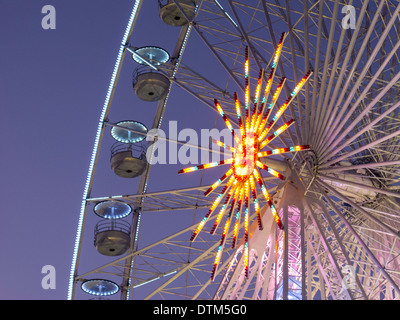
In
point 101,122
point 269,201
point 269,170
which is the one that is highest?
point 101,122

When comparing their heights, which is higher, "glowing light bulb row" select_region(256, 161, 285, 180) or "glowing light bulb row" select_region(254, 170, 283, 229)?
"glowing light bulb row" select_region(256, 161, 285, 180)

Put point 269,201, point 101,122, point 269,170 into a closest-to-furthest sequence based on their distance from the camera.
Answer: point 269,201 → point 269,170 → point 101,122

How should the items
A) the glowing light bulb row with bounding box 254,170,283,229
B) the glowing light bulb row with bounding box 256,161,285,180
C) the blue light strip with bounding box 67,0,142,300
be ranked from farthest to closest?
the blue light strip with bounding box 67,0,142,300 → the glowing light bulb row with bounding box 256,161,285,180 → the glowing light bulb row with bounding box 254,170,283,229

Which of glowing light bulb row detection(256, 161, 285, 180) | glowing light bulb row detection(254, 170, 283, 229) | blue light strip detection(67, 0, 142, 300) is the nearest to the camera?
glowing light bulb row detection(254, 170, 283, 229)

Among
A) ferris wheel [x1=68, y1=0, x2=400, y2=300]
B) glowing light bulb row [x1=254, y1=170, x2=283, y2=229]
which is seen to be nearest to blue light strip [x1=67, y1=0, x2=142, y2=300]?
ferris wheel [x1=68, y1=0, x2=400, y2=300]

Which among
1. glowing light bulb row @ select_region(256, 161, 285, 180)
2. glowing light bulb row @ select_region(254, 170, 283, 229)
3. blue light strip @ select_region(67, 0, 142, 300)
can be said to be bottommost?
glowing light bulb row @ select_region(254, 170, 283, 229)

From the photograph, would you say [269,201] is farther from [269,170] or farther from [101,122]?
[101,122]

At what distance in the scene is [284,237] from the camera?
54.9 ft

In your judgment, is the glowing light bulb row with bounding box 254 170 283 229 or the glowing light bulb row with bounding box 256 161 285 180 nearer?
the glowing light bulb row with bounding box 254 170 283 229

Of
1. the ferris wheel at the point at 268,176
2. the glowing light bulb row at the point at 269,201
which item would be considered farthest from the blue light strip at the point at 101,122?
the glowing light bulb row at the point at 269,201

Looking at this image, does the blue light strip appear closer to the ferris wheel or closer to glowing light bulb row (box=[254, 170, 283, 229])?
the ferris wheel

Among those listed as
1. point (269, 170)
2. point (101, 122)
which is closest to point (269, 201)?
point (269, 170)

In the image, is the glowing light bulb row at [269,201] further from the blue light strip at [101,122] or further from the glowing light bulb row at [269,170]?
the blue light strip at [101,122]
